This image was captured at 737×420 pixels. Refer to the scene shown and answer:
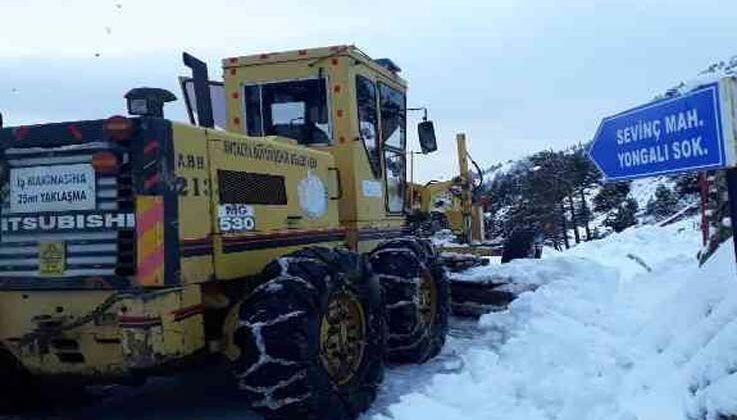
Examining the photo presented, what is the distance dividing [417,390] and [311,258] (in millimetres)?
1613

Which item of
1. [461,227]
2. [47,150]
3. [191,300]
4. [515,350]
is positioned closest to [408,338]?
[515,350]

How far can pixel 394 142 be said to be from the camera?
933cm

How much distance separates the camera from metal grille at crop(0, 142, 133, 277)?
532 centimetres

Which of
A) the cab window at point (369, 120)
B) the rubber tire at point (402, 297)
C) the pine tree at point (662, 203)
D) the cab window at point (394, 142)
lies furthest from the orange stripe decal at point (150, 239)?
the pine tree at point (662, 203)

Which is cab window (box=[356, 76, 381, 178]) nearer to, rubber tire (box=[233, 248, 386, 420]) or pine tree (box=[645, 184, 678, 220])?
rubber tire (box=[233, 248, 386, 420])

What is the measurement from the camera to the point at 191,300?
5488 mm

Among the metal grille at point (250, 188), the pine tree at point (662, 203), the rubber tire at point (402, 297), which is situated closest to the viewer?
the metal grille at point (250, 188)

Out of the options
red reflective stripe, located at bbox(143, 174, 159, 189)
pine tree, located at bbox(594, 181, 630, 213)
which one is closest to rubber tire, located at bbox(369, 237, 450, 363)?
red reflective stripe, located at bbox(143, 174, 159, 189)

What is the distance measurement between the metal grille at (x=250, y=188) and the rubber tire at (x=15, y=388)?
192 cm

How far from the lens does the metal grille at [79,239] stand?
17.5ft

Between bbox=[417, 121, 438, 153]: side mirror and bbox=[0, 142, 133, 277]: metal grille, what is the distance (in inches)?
194

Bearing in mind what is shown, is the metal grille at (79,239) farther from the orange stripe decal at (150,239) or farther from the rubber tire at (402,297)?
the rubber tire at (402,297)

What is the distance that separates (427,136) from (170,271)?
5025 mm

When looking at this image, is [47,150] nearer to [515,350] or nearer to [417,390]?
[417,390]
